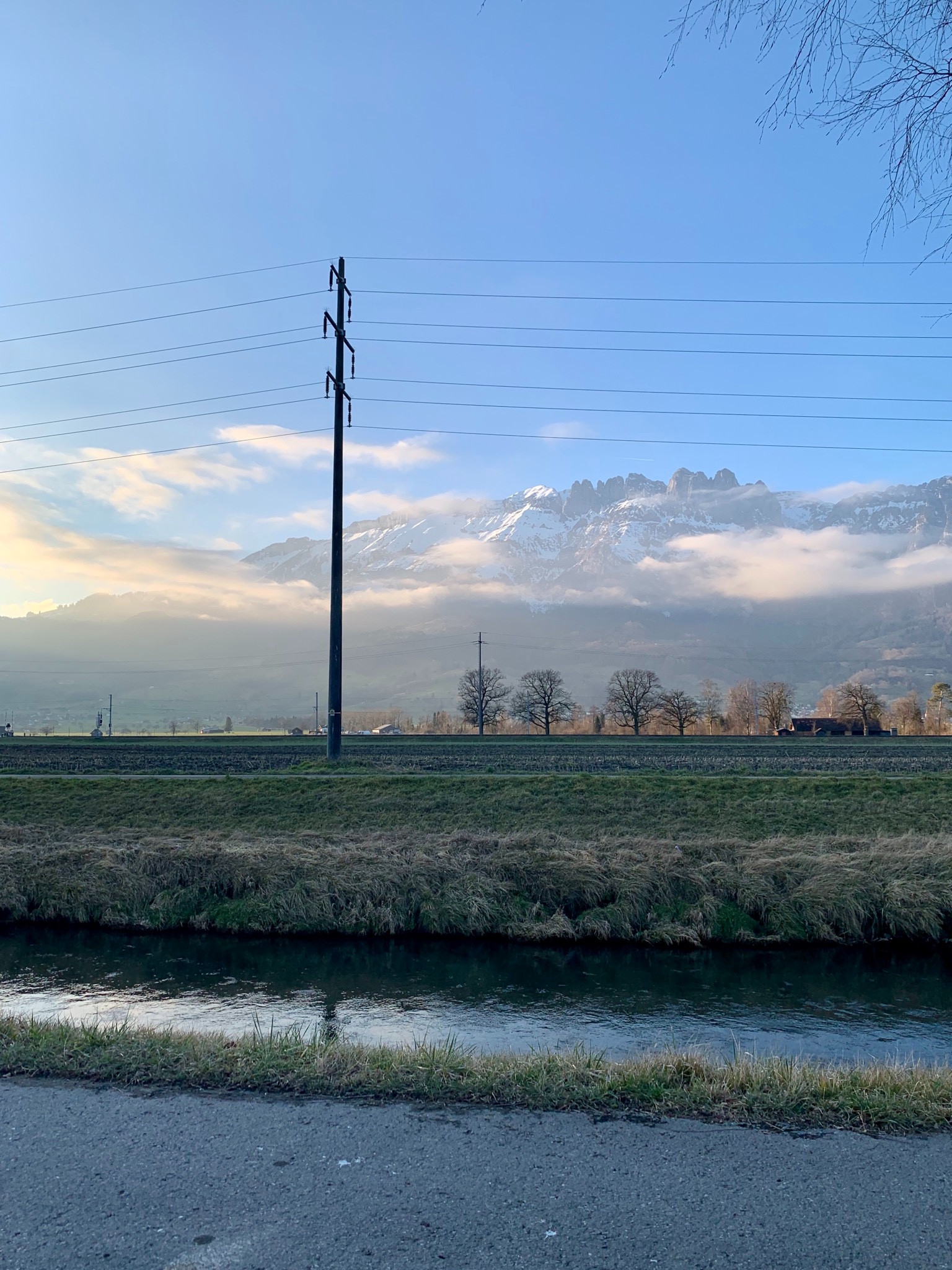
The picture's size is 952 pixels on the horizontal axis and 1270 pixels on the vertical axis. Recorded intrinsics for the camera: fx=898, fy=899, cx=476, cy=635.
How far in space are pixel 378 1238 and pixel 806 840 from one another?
20.3 metres

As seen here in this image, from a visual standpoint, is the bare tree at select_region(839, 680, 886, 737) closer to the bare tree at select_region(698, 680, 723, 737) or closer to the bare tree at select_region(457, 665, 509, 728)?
the bare tree at select_region(698, 680, 723, 737)

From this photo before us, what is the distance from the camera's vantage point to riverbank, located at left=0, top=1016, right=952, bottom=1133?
20.7ft

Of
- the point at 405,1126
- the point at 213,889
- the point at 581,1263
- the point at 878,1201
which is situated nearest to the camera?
the point at 581,1263

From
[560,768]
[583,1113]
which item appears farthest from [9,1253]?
[560,768]

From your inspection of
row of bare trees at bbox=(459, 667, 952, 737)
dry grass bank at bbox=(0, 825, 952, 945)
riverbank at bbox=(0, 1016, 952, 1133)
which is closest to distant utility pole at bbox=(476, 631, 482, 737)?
row of bare trees at bbox=(459, 667, 952, 737)

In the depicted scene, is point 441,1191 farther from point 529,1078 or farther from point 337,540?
point 337,540

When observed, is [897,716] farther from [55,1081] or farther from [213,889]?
[55,1081]

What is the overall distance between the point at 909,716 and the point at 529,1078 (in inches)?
6713

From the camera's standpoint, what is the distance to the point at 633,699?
140 metres

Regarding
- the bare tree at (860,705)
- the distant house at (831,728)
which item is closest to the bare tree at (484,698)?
the distant house at (831,728)

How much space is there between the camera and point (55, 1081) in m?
6.98

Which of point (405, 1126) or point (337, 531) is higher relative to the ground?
point (337, 531)

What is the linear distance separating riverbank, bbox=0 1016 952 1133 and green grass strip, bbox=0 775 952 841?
16.9 m

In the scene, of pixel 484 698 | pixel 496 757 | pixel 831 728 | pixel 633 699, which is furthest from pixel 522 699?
pixel 496 757
